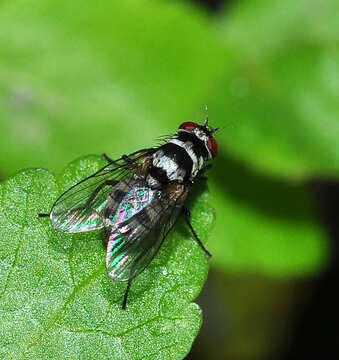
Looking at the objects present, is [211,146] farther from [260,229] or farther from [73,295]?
[260,229]

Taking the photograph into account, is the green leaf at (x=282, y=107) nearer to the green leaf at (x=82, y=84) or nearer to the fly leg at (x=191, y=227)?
the green leaf at (x=82, y=84)

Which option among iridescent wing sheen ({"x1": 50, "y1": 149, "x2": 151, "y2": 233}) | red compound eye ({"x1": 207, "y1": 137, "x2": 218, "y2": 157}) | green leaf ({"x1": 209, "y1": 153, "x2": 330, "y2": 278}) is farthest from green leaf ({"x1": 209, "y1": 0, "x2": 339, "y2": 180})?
iridescent wing sheen ({"x1": 50, "y1": 149, "x2": 151, "y2": 233})

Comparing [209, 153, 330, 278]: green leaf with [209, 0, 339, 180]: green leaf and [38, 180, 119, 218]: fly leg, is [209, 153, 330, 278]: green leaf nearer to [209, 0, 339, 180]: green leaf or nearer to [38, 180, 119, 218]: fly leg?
[209, 0, 339, 180]: green leaf

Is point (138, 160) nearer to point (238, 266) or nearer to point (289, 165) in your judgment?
point (289, 165)

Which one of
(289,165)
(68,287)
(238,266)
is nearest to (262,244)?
(238,266)

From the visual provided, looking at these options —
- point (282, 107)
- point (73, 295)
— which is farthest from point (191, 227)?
point (282, 107)

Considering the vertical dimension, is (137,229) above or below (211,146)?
below

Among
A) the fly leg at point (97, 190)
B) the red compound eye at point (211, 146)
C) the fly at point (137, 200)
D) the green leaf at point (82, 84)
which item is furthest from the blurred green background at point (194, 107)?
the fly leg at point (97, 190)
